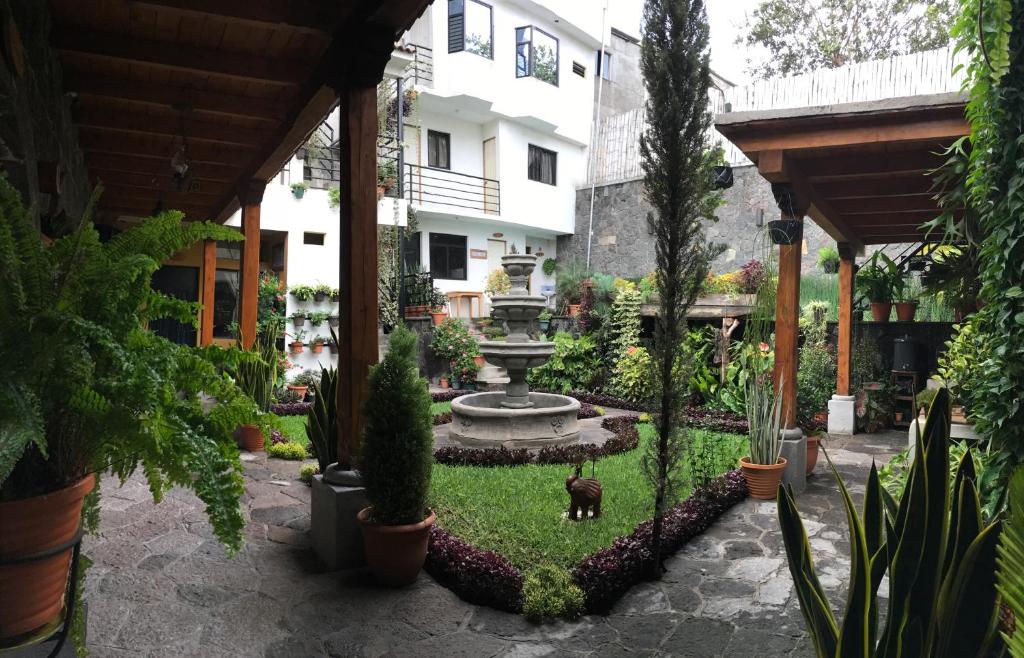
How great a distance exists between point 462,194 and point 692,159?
1468 centimetres

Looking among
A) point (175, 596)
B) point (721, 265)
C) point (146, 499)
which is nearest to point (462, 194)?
point (721, 265)

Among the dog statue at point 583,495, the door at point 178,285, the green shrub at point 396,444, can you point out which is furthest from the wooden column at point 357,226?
the door at point 178,285

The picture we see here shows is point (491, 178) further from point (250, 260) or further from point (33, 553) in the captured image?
point (33, 553)

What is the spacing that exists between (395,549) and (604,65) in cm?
2110

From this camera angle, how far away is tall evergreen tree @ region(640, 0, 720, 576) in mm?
3398

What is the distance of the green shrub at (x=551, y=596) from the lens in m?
3.27

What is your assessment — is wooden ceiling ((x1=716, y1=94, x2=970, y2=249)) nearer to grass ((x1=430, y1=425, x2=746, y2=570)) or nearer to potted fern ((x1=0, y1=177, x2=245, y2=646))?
grass ((x1=430, y1=425, x2=746, y2=570))

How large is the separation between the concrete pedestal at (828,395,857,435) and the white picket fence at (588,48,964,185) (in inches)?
155

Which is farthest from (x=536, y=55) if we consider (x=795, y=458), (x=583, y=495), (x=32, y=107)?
(x=32, y=107)

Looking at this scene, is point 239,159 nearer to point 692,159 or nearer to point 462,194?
point 692,159

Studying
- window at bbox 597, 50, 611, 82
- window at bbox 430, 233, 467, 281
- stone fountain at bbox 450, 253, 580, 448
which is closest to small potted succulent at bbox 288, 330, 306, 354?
stone fountain at bbox 450, 253, 580, 448

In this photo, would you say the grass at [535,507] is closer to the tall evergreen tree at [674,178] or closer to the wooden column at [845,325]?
the tall evergreen tree at [674,178]

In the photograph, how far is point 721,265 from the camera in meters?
16.1

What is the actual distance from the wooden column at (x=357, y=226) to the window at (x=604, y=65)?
1899cm
